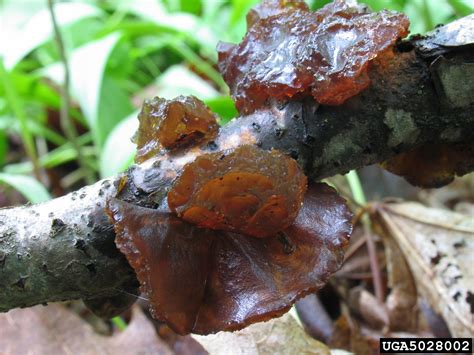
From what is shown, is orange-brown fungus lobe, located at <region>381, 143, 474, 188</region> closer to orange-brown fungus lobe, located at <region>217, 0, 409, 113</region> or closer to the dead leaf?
orange-brown fungus lobe, located at <region>217, 0, 409, 113</region>

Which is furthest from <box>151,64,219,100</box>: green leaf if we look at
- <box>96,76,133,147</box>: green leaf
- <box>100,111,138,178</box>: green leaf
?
<box>100,111,138,178</box>: green leaf

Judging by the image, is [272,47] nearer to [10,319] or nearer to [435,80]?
[435,80]

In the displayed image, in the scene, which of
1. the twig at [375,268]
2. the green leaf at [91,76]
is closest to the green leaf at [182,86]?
the green leaf at [91,76]

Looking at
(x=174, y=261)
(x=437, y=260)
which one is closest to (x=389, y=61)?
(x=174, y=261)

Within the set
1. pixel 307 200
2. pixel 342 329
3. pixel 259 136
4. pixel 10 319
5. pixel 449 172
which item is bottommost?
pixel 342 329

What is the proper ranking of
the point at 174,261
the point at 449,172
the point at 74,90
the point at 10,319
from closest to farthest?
the point at 174,261
the point at 449,172
the point at 10,319
the point at 74,90

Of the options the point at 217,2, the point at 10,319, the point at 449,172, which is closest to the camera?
the point at 449,172

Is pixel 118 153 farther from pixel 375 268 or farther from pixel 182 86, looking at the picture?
pixel 375 268
